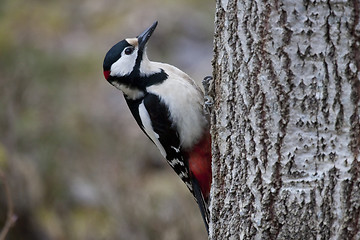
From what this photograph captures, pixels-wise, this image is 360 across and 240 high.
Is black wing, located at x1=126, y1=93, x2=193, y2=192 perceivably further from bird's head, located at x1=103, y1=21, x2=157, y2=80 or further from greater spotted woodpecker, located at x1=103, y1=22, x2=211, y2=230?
bird's head, located at x1=103, y1=21, x2=157, y2=80

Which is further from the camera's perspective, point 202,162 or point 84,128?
point 84,128

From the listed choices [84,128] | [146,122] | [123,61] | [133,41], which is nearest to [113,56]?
[123,61]

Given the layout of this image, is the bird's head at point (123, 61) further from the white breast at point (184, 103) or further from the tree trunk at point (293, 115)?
the tree trunk at point (293, 115)

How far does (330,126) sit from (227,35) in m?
0.62

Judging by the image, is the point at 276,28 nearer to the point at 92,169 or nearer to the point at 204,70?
the point at 92,169

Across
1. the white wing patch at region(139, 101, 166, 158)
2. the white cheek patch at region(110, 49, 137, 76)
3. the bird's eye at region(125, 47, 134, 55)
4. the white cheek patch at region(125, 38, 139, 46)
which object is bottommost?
the white wing patch at region(139, 101, 166, 158)

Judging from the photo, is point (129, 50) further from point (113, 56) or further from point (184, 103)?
point (184, 103)

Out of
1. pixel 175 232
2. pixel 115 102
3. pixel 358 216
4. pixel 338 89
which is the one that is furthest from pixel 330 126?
pixel 115 102

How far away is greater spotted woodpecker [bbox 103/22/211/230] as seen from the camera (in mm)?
3498

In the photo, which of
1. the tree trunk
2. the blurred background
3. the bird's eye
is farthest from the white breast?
the blurred background

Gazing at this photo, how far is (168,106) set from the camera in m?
3.50

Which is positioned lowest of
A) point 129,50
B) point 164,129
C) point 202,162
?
point 202,162

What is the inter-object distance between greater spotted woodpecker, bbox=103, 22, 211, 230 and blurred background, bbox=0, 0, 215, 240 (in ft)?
3.24

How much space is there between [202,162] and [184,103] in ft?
1.38
